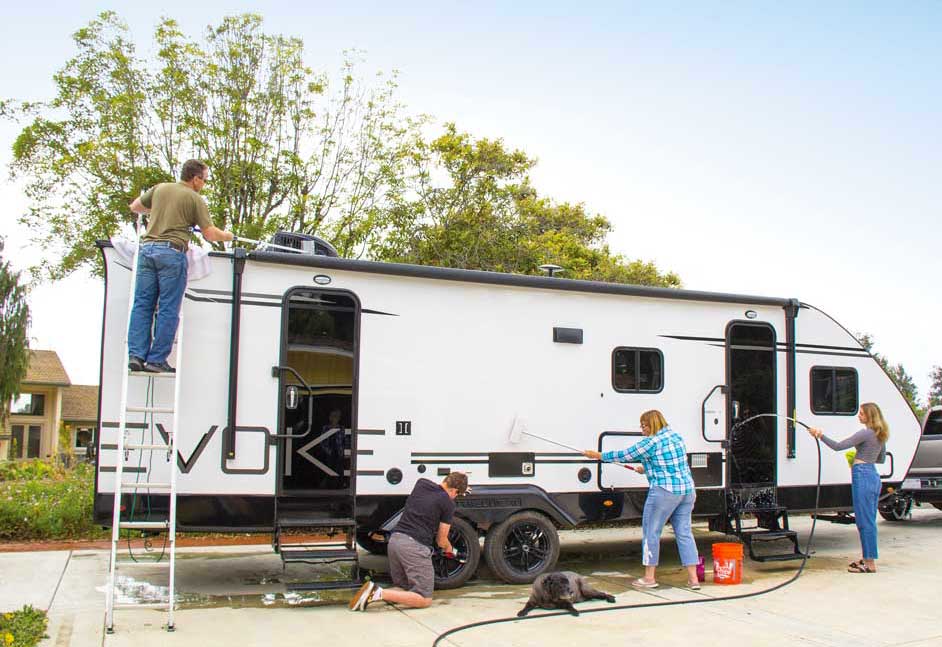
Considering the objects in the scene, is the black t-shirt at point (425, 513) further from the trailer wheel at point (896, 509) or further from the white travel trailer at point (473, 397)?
the trailer wheel at point (896, 509)

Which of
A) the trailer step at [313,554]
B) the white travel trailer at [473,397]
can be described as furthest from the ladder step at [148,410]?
the trailer step at [313,554]

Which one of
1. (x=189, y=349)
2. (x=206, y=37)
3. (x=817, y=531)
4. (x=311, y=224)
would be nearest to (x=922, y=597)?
(x=817, y=531)

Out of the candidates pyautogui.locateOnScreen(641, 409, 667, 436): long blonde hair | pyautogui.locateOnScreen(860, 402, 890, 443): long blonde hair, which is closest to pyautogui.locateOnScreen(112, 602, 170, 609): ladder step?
pyautogui.locateOnScreen(641, 409, 667, 436): long blonde hair

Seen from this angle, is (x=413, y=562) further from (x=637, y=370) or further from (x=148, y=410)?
(x=637, y=370)

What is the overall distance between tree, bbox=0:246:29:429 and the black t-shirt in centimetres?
3157

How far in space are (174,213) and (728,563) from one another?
6.13 metres

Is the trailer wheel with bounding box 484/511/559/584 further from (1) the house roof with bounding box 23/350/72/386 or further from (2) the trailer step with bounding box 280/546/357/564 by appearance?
(1) the house roof with bounding box 23/350/72/386

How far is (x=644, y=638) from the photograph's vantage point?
6641 millimetres

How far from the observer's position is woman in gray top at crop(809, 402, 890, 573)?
9281 mm

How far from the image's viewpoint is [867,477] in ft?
30.5

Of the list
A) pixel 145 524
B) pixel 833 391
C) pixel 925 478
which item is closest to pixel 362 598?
pixel 145 524

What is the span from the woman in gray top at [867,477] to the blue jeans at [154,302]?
21.5ft

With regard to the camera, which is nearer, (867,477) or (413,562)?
(413,562)

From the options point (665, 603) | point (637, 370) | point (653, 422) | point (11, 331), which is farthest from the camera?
point (11, 331)
